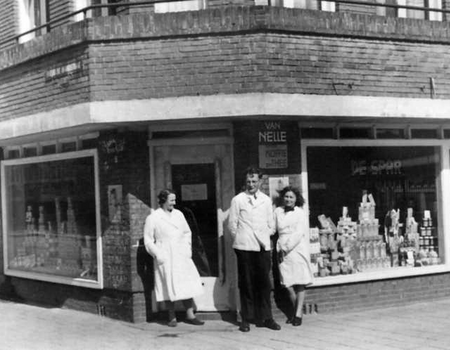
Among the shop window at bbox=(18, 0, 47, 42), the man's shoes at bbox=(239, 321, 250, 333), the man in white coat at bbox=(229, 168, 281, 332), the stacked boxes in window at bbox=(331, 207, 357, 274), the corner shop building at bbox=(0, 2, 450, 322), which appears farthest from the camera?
the shop window at bbox=(18, 0, 47, 42)

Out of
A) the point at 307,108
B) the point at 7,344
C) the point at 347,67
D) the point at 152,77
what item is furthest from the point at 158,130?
the point at 7,344

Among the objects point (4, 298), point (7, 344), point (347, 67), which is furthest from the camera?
point (4, 298)

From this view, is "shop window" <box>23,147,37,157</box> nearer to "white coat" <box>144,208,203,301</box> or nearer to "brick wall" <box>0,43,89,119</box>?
"brick wall" <box>0,43,89,119</box>

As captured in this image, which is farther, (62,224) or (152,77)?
(62,224)

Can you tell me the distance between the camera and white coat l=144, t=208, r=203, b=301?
365 inches

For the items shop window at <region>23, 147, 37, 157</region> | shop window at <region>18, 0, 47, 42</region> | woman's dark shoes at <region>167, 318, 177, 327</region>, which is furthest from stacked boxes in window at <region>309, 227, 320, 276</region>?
shop window at <region>18, 0, 47, 42</region>

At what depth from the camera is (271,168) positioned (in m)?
9.62

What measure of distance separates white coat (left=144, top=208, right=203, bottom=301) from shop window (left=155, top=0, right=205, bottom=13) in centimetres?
287

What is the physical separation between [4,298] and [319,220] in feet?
19.2

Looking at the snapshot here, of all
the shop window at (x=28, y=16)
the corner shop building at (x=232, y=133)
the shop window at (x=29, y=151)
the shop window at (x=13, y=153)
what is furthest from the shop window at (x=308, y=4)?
the shop window at (x=13, y=153)

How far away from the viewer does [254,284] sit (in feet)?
29.9

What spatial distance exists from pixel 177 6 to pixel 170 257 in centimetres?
352

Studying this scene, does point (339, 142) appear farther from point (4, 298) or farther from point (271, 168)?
point (4, 298)

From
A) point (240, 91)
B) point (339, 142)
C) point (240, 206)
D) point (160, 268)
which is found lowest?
point (160, 268)
